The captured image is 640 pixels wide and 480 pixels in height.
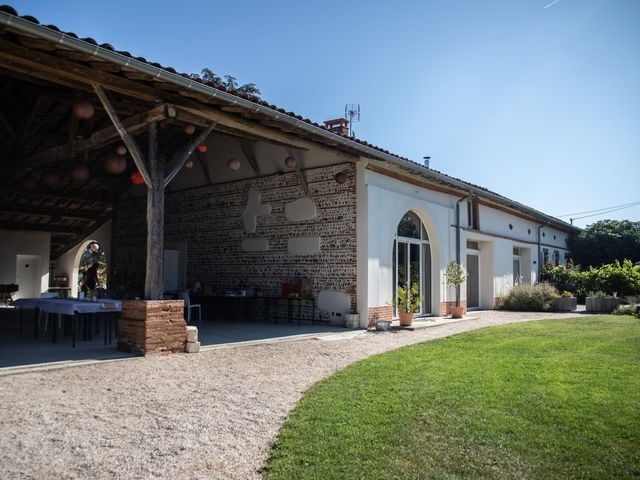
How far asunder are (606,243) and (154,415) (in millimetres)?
22702

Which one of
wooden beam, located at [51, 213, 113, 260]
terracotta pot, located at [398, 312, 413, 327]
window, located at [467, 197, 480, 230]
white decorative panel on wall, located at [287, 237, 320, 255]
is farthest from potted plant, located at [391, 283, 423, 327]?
wooden beam, located at [51, 213, 113, 260]

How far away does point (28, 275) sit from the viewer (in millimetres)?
15930

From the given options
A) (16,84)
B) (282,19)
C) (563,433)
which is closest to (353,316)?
(282,19)

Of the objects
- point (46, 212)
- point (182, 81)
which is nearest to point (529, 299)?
point (182, 81)

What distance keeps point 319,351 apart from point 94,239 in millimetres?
11823

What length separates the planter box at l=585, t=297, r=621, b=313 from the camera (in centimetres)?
1341

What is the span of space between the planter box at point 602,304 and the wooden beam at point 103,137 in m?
12.7

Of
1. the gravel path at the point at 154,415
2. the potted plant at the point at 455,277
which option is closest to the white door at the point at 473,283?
the potted plant at the point at 455,277

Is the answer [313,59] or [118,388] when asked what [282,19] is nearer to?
[313,59]

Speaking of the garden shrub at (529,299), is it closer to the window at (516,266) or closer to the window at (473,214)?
the window at (516,266)

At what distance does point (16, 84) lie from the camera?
8000mm

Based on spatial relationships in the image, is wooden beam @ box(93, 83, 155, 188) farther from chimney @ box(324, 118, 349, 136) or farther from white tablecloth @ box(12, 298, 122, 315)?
chimney @ box(324, 118, 349, 136)

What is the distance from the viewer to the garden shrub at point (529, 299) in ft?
47.1

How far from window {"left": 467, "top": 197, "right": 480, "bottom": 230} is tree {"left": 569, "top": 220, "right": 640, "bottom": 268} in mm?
10109
